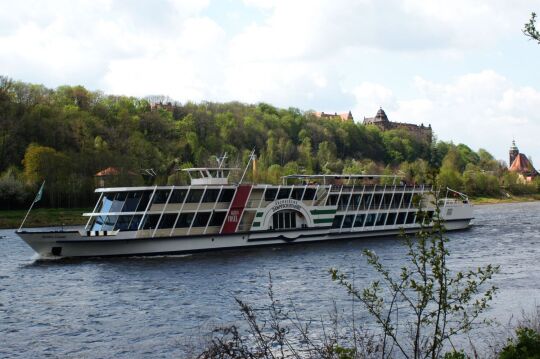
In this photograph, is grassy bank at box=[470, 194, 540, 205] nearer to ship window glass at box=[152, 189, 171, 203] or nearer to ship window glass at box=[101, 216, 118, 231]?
ship window glass at box=[152, 189, 171, 203]

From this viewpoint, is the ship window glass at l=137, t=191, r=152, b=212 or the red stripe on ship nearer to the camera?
the ship window glass at l=137, t=191, r=152, b=212

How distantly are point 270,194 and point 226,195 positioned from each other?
12.8 ft

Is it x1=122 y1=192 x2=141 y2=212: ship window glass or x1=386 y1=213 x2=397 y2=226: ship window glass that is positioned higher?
x1=122 y1=192 x2=141 y2=212: ship window glass

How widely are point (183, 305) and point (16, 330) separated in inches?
278

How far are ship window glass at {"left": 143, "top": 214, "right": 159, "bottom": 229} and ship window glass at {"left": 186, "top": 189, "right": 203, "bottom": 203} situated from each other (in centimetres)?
262

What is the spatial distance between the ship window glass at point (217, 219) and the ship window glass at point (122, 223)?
19.8ft

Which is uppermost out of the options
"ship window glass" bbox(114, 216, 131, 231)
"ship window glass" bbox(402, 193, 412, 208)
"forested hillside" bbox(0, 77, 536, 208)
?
"forested hillside" bbox(0, 77, 536, 208)

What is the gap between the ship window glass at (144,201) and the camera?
4487 cm

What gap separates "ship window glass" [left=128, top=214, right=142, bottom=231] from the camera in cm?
4438

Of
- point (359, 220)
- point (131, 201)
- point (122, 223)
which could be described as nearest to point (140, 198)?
point (131, 201)

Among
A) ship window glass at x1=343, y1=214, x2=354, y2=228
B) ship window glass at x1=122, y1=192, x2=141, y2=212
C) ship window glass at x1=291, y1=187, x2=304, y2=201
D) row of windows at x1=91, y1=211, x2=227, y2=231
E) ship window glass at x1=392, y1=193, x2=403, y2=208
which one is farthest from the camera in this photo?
ship window glass at x1=392, y1=193, x2=403, y2=208

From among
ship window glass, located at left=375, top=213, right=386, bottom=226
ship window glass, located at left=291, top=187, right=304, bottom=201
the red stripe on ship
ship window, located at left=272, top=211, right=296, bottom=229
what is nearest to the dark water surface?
ship window, located at left=272, top=211, right=296, bottom=229

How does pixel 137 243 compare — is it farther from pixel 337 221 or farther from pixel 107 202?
pixel 337 221

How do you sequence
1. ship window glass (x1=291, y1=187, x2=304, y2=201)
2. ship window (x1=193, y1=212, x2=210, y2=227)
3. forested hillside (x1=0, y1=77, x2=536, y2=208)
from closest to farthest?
ship window (x1=193, y1=212, x2=210, y2=227) → ship window glass (x1=291, y1=187, x2=304, y2=201) → forested hillside (x1=0, y1=77, x2=536, y2=208)
